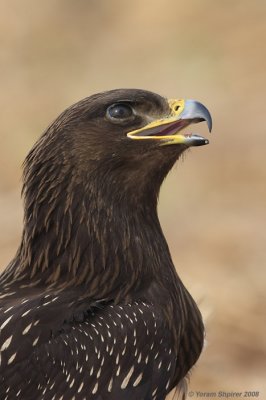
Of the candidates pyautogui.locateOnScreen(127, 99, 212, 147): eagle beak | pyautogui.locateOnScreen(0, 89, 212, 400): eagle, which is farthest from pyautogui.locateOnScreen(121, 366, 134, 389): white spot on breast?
pyautogui.locateOnScreen(127, 99, 212, 147): eagle beak

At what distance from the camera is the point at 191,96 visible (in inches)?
462

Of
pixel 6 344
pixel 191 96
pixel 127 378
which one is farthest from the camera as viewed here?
pixel 191 96

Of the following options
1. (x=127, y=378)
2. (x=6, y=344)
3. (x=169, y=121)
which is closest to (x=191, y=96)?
(x=169, y=121)

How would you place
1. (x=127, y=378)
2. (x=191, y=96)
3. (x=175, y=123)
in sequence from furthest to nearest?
(x=191, y=96)
(x=175, y=123)
(x=127, y=378)

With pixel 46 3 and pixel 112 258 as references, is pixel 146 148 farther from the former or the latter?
pixel 46 3

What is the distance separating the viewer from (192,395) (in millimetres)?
6961

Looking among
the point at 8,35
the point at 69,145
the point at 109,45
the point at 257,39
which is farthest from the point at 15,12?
the point at 69,145

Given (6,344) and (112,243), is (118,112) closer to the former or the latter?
(112,243)

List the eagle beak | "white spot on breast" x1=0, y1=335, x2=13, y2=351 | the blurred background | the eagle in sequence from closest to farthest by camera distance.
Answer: "white spot on breast" x1=0, y1=335, x2=13, y2=351, the eagle, the eagle beak, the blurred background

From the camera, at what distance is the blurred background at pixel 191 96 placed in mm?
8562

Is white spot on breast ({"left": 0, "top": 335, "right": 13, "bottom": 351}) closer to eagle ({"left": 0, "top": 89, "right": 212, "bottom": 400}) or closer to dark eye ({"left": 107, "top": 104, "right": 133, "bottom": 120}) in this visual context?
eagle ({"left": 0, "top": 89, "right": 212, "bottom": 400})

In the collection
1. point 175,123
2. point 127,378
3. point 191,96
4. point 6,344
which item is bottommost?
point 127,378

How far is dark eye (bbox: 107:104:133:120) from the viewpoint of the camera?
14.4ft

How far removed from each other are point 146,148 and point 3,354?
99cm
